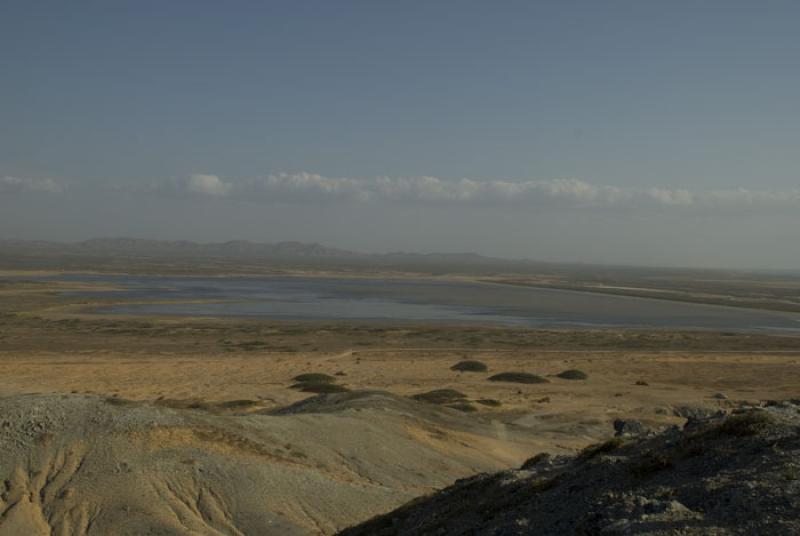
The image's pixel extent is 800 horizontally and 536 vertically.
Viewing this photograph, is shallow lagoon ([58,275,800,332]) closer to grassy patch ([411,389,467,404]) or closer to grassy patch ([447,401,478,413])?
grassy patch ([411,389,467,404])

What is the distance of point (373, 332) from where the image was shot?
6688cm

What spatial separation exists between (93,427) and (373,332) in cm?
4730

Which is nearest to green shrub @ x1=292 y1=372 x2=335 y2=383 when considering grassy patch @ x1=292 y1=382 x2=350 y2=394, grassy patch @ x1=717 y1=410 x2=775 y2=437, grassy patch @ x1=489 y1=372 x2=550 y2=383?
grassy patch @ x1=292 y1=382 x2=350 y2=394

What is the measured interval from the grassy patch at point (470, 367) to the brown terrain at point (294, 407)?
0.81 metres

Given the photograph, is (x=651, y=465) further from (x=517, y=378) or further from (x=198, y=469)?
(x=517, y=378)

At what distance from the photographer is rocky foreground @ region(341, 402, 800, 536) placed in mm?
8703

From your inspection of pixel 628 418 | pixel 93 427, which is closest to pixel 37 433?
pixel 93 427

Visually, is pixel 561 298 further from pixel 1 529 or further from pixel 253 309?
pixel 1 529

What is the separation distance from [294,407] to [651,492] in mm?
21188

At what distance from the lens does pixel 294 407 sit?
2919 centimetres

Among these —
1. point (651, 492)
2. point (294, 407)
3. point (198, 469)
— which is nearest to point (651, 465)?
point (651, 492)

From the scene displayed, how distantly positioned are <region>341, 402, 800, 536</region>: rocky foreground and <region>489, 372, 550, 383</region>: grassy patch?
28.7 metres

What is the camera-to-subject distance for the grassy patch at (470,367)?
46.8m

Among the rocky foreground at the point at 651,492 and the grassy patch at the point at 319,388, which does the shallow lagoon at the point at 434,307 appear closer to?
the grassy patch at the point at 319,388
